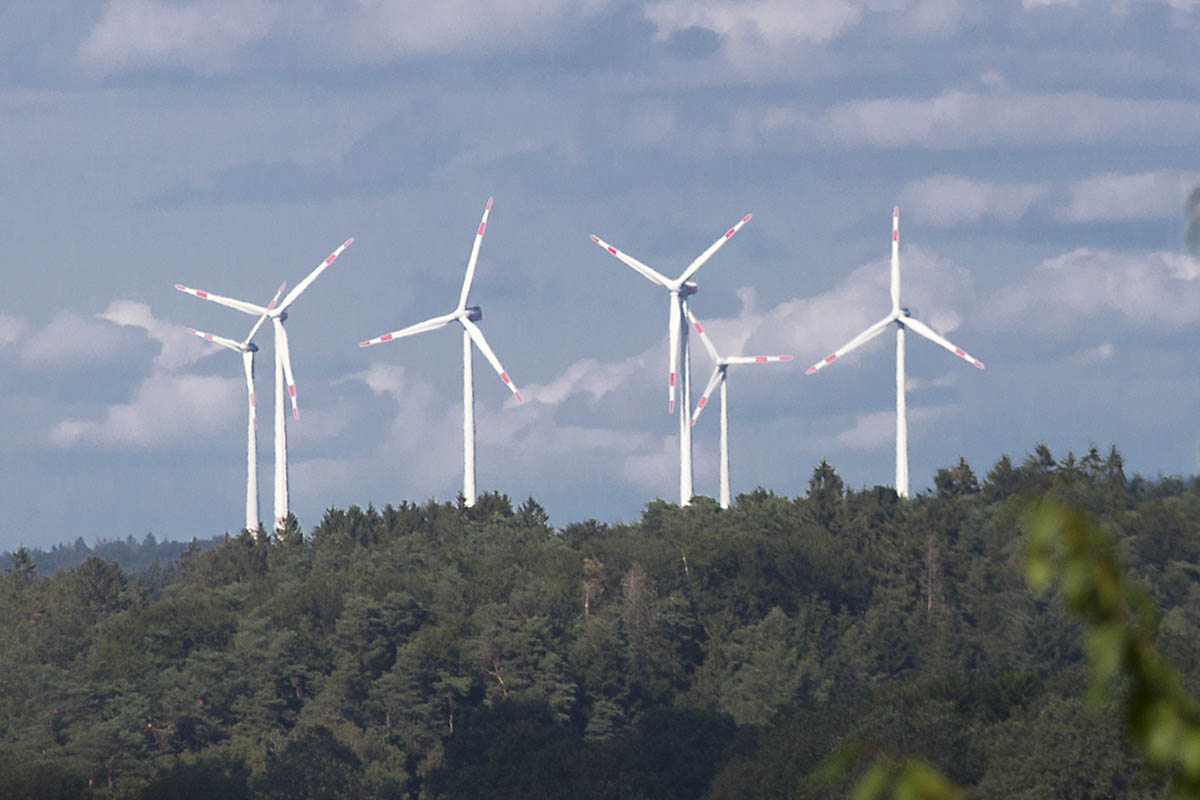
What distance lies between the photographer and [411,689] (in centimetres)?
12519

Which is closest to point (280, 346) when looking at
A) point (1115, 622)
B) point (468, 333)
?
point (468, 333)

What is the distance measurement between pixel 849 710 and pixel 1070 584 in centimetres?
9972

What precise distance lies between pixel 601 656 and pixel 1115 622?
129 m

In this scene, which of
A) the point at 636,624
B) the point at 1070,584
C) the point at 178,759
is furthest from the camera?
the point at 636,624

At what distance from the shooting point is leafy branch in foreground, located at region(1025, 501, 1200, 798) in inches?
175

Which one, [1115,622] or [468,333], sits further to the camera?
[468,333]

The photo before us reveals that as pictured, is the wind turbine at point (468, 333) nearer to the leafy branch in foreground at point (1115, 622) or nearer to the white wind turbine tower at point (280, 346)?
the white wind turbine tower at point (280, 346)

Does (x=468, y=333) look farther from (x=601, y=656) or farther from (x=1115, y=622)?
(x=1115, y=622)

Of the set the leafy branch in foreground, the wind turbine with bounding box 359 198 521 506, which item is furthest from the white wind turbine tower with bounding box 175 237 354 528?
the leafy branch in foreground

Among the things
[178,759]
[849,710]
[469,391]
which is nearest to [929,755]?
[849,710]

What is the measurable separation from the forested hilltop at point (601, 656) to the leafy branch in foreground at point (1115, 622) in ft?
287

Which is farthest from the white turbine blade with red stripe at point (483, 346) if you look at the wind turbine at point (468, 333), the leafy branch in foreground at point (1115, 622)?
the leafy branch in foreground at point (1115, 622)

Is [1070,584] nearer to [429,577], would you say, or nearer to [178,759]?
[178,759]

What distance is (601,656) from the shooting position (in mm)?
132250
